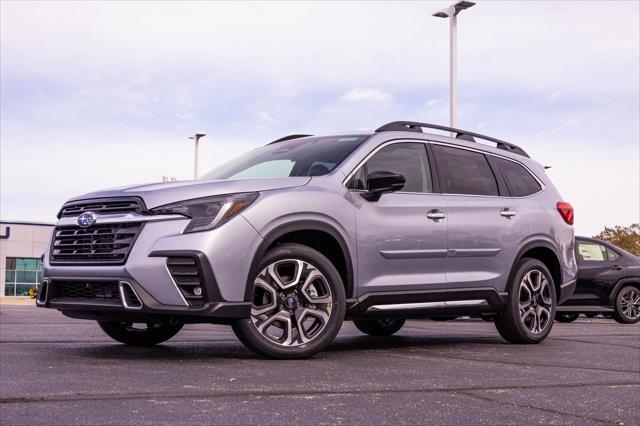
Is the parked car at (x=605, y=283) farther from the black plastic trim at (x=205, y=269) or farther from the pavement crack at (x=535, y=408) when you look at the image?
the pavement crack at (x=535, y=408)

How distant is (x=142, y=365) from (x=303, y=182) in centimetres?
180

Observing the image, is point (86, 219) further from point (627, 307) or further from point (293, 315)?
point (627, 307)

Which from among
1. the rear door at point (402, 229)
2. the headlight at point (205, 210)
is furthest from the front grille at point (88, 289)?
the rear door at point (402, 229)

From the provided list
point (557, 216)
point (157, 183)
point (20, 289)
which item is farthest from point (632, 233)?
point (157, 183)

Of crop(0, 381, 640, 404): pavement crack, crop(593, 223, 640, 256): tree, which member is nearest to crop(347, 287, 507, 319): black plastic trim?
crop(0, 381, 640, 404): pavement crack

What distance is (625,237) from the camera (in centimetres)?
5991

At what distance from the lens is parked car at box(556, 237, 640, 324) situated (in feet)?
49.9

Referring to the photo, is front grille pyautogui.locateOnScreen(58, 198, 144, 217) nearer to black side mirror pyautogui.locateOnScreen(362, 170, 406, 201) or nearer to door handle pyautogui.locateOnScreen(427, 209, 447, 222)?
black side mirror pyautogui.locateOnScreen(362, 170, 406, 201)

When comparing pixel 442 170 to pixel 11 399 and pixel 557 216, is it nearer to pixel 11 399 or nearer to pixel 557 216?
pixel 557 216

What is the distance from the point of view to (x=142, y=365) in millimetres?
5383

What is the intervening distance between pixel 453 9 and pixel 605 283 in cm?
760

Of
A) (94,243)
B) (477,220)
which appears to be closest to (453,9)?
(477,220)

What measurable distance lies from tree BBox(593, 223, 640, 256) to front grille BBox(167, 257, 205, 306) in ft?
184

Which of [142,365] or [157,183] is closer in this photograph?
[142,365]
